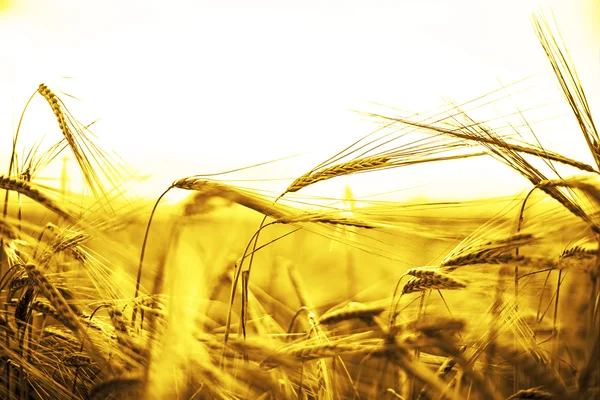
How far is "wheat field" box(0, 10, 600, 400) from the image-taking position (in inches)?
21.0

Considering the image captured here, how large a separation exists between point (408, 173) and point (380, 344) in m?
0.47

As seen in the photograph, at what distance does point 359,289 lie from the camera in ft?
3.28

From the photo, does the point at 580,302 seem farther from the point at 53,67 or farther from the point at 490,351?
the point at 53,67

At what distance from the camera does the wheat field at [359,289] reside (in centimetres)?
53

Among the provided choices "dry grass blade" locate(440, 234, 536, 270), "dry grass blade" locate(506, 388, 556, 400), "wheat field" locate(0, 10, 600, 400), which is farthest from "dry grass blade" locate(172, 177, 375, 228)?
"dry grass blade" locate(506, 388, 556, 400)

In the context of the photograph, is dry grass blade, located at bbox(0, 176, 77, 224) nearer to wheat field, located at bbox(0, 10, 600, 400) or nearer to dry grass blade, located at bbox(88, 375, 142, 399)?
wheat field, located at bbox(0, 10, 600, 400)

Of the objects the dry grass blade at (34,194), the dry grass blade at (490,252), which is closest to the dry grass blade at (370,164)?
the dry grass blade at (490,252)

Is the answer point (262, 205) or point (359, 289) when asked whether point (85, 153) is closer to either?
point (262, 205)

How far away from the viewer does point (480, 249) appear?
0.56 metres

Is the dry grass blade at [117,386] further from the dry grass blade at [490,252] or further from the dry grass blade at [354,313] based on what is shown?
the dry grass blade at [490,252]

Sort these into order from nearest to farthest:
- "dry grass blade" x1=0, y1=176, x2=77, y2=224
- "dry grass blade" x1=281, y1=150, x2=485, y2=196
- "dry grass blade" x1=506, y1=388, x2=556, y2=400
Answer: "dry grass blade" x1=506, y1=388, x2=556, y2=400 < "dry grass blade" x1=281, y1=150, x2=485, y2=196 < "dry grass blade" x1=0, y1=176, x2=77, y2=224

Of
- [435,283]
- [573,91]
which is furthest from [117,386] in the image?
[573,91]

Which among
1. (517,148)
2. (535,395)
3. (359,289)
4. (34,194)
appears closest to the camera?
(535,395)

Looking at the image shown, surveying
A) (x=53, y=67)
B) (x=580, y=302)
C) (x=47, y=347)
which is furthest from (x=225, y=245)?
(x=580, y=302)
